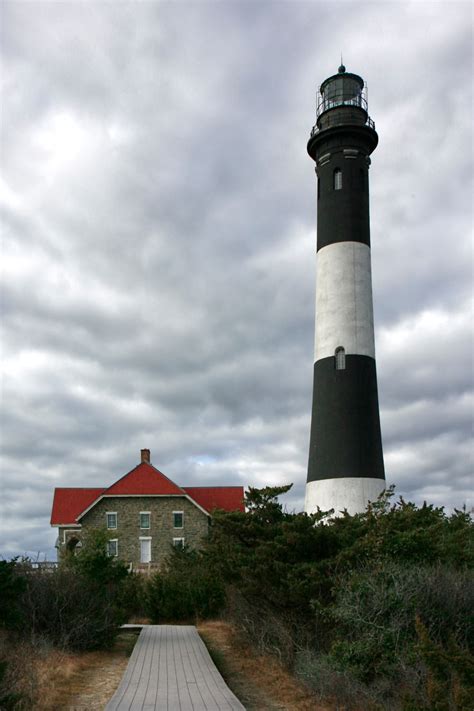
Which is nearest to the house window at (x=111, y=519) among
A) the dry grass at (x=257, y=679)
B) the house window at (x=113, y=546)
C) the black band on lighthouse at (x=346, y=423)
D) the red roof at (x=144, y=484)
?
the house window at (x=113, y=546)

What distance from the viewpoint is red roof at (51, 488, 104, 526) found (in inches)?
1471

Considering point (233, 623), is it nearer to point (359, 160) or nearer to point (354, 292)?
point (354, 292)

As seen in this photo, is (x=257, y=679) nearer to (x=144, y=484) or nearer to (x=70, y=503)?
(x=144, y=484)

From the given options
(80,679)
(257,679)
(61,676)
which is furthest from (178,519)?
(61,676)

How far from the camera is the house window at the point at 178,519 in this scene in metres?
36.5

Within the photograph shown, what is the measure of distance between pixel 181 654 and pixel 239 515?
262cm

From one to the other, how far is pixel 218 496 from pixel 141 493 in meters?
5.06

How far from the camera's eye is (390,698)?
8.88 m

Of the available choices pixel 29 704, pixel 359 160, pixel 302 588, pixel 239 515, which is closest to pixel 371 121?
→ pixel 359 160

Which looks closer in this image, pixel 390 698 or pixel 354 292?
pixel 390 698

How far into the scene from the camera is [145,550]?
35.9m

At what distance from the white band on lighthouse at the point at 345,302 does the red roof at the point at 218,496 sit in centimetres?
1989

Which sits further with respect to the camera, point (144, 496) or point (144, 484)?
point (144, 484)

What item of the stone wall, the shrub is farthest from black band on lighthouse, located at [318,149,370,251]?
the stone wall
